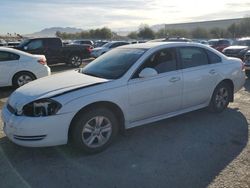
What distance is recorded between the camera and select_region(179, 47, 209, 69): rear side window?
18.8 ft

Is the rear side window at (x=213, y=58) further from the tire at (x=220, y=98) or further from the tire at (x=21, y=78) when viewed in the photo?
the tire at (x=21, y=78)

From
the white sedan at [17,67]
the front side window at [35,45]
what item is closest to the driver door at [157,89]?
the white sedan at [17,67]

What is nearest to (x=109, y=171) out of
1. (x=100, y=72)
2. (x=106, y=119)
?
(x=106, y=119)

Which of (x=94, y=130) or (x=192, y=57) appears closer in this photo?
(x=94, y=130)

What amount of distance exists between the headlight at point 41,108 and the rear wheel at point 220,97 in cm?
348

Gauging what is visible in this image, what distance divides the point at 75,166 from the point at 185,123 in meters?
2.58

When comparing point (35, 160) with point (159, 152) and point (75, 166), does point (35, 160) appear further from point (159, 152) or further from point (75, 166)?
point (159, 152)

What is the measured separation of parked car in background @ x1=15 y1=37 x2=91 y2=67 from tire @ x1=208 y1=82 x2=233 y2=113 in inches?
461

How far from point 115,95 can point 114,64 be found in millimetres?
874

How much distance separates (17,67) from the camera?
955 cm

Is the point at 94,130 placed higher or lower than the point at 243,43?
lower

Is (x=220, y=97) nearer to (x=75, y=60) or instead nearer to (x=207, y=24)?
(x=75, y=60)

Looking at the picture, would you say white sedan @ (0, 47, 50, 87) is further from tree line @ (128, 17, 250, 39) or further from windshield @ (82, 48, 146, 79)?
tree line @ (128, 17, 250, 39)

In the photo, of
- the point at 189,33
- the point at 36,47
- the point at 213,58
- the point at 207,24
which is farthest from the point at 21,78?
the point at 207,24
